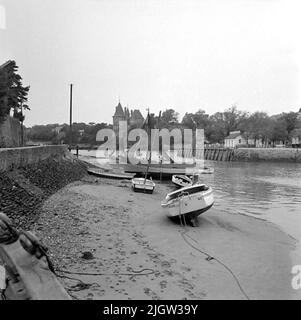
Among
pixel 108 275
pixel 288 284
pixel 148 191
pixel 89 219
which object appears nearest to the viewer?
pixel 108 275

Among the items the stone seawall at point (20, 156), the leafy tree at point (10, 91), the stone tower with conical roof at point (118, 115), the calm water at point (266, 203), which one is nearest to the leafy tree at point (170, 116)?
the stone tower with conical roof at point (118, 115)

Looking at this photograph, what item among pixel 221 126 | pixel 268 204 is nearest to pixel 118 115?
pixel 221 126

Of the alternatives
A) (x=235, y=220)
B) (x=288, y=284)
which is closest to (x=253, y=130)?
(x=235, y=220)

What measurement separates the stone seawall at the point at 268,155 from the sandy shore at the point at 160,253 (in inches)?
2695

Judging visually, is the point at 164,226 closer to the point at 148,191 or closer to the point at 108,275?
the point at 108,275

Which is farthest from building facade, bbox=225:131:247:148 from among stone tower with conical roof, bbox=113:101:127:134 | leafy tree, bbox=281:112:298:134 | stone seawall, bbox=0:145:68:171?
stone seawall, bbox=0:145:68:171

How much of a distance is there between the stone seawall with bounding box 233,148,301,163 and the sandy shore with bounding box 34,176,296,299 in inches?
2695

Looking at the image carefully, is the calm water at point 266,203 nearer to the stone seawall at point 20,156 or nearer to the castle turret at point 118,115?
the stone seawall at point 20,156

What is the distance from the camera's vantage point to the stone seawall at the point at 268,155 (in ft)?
266

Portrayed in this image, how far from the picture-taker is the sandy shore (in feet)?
26.1

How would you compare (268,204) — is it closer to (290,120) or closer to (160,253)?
(160,253)

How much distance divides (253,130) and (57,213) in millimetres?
93099
